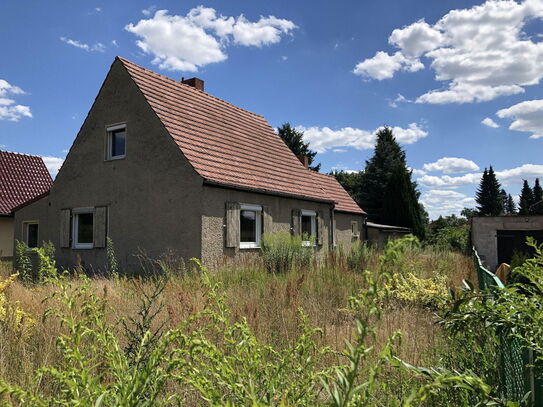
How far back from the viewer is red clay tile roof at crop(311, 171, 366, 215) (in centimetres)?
2294

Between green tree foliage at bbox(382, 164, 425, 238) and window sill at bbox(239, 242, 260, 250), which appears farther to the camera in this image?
green tree foliage at bbox(382, 164, 425, 238)

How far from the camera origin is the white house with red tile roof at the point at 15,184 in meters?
20.0

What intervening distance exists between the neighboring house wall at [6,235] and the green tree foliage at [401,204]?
25.8m

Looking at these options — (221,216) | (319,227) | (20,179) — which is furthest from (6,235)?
(319,227)

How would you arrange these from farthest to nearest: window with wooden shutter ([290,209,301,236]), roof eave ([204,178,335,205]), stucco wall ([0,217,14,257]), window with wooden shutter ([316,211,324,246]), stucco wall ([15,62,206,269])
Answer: stucco wall ([0,217,14,257])
window with wooden shutter ([316,211,324,246])
window with wooden shutter ([290,209,301,236])
stucco wall ([15,62,206,269])
roof eave ([204,178,335,205])

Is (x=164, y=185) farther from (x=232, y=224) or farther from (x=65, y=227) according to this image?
(x=65, y=227)

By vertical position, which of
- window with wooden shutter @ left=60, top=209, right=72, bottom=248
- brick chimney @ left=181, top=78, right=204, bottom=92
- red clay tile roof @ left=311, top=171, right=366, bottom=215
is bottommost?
window with wooden shutter @ left=60, top=209, right=72, bottom=248

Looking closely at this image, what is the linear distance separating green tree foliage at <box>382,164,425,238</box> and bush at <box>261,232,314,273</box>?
2275cm

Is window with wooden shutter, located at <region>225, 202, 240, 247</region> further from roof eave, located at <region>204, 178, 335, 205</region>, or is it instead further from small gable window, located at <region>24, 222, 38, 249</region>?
small gable window, located at <region>24, 222, 38, 249</region>

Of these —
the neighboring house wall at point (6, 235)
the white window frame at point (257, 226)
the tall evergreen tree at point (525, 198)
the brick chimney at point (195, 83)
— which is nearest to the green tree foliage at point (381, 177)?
the brick chimney at point (195, 83)

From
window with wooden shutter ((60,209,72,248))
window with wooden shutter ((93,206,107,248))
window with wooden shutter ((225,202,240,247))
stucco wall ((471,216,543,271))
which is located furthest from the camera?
stucco wall ((471,216,543,271))

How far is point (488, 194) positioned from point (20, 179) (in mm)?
68599

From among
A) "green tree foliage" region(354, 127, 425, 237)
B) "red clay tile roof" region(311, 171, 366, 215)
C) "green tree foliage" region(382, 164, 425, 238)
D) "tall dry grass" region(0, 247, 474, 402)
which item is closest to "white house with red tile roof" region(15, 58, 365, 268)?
"tall dry grass" region(0, 247, 474, 402)

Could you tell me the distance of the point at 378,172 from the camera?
37312 millimetres
